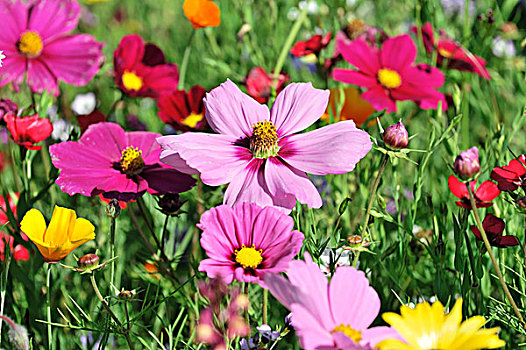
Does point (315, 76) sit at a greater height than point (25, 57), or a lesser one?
lesser

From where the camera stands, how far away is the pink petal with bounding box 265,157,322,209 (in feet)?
1.91

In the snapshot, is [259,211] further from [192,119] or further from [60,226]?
[192,119]

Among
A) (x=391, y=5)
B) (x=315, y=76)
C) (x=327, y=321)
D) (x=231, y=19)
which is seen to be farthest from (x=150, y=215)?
(x=391, y=5)

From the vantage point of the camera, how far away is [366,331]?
0.49 meters

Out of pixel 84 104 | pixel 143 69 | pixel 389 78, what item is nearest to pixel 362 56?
pixel 389 78

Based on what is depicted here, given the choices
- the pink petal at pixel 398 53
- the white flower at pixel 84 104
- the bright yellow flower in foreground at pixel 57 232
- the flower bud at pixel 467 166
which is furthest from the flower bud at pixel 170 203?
the white flower at pixel 84 104

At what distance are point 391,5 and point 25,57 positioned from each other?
131cm

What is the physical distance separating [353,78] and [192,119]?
0.86 ft

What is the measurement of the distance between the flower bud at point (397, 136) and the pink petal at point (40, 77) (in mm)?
554

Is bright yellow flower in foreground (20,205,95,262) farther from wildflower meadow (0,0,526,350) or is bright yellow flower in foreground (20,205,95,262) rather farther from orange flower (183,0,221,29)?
orange flower (183,0,221,29)

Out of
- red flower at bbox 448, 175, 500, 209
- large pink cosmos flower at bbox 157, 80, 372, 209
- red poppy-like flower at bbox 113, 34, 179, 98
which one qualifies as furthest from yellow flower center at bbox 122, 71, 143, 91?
red flower at bbox 448, 175, 500, 209

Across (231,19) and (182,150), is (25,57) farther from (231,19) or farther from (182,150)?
(231,19)

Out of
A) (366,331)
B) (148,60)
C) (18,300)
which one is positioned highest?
(148,60)

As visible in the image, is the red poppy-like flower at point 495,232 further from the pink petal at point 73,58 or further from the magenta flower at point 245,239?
the pink petal at point 73,58
